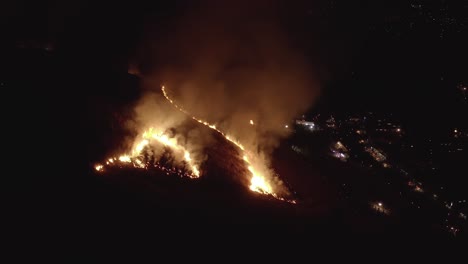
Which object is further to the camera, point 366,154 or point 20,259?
point 366,154

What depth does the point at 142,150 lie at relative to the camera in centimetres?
1169

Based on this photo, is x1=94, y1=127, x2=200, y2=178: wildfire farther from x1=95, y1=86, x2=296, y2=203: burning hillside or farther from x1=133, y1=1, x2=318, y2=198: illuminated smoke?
x1=133, y1=1, x2=318, y2=198: illuminated smoke

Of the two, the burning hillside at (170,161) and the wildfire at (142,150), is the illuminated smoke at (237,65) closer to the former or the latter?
the burning hillside at (170,161)

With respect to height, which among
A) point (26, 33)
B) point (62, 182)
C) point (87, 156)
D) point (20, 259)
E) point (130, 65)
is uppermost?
point (130, 65)

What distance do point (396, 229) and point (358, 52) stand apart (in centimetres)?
1442

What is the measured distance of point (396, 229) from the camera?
44.2 feet

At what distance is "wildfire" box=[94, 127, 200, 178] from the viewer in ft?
35.7

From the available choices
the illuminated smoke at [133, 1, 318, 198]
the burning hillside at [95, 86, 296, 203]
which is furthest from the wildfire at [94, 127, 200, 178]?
the illuminated smoke at [133, 1, 318, 198]

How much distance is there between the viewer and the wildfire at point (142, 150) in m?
10.9

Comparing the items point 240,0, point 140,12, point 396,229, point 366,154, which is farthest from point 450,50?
point 140,12

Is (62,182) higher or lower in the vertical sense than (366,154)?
lower

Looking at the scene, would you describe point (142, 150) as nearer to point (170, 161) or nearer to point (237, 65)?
point (170, 161)

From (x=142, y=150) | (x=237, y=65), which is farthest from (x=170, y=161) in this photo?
(x=237, y=65)

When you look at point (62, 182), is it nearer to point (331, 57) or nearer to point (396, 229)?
point (396, 229)
